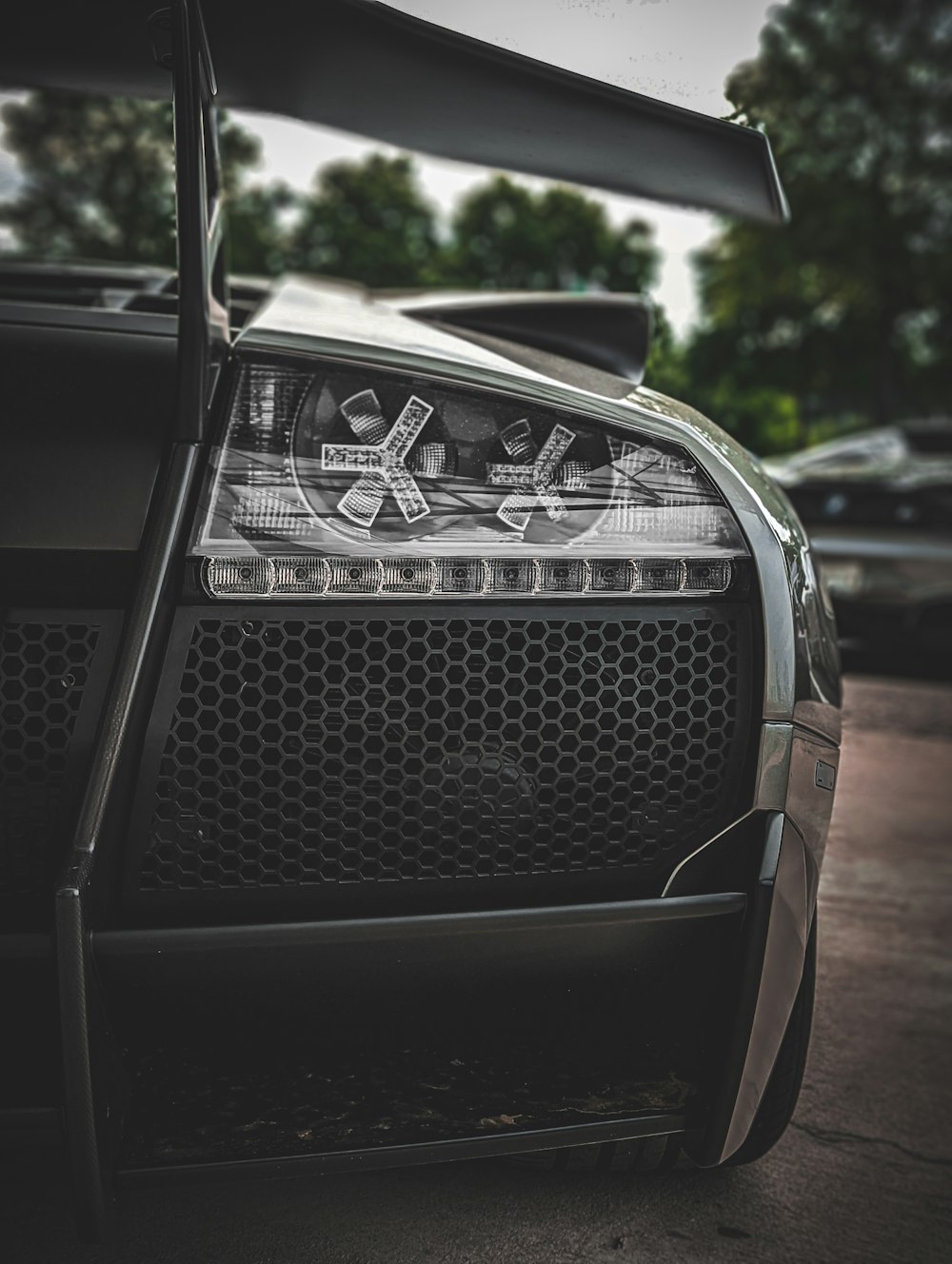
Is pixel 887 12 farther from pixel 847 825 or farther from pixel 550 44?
pixel 550 44

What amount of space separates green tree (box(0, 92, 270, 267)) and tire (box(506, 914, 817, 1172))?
238cm

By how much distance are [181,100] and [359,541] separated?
1.91 ft

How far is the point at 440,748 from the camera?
4.86ft

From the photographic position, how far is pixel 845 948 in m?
3.09

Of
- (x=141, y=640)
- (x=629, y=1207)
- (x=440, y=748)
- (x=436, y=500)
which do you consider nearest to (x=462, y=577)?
(x=436, y=500)

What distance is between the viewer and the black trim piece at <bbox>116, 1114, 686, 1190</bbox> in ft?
4.63

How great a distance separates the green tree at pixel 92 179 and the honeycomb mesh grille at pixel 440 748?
77.7 inches

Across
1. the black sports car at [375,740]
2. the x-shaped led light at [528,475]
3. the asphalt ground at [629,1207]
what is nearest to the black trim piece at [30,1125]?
the black sports car at [375,740]

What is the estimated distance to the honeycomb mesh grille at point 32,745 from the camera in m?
1.40

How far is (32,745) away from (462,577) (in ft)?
1.80

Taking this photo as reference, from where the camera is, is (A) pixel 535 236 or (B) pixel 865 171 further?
(A) pixel 535 236

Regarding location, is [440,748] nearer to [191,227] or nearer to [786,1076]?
[191,227]

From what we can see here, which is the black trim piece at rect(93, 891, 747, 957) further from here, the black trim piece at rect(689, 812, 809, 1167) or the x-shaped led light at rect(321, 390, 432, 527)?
the x-shaped led light at rect(321, 390, 432, 527)

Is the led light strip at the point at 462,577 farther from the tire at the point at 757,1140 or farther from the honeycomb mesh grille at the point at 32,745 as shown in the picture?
the tire at the point at 757,1140
